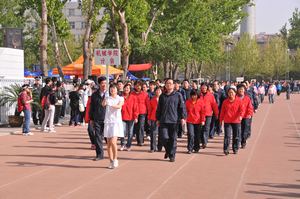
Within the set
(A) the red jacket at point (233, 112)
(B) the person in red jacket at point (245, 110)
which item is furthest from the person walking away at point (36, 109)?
(A) the red jacket at point (233, 112)

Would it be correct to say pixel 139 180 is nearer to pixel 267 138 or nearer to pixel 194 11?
pixel 267 138

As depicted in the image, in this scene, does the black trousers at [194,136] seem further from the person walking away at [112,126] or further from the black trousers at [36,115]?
the black trousers at [36,115]

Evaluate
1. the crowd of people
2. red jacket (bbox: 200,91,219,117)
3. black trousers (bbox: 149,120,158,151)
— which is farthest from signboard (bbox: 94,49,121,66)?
red jacket (bbox: 200,91,219,117)

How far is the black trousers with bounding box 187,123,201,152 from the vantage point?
14000mm

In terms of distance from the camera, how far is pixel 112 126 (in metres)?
11.5

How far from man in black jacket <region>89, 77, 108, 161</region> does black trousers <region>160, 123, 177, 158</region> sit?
1.31 m

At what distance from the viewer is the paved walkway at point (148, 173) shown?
357 inches

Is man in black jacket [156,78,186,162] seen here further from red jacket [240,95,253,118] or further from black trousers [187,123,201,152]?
red jacket [240,95,253,118]

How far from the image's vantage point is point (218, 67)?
87.8m

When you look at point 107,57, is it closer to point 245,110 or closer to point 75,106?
point 245,110

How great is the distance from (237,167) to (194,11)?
3907cm

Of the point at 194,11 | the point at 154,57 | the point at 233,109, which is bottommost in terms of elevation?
the point at 233,109

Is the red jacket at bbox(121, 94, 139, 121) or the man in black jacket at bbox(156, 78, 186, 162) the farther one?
the red jacket at bbox(121, 94, 139, 121)

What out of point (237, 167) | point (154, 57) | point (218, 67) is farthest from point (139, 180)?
point (218, 67)
